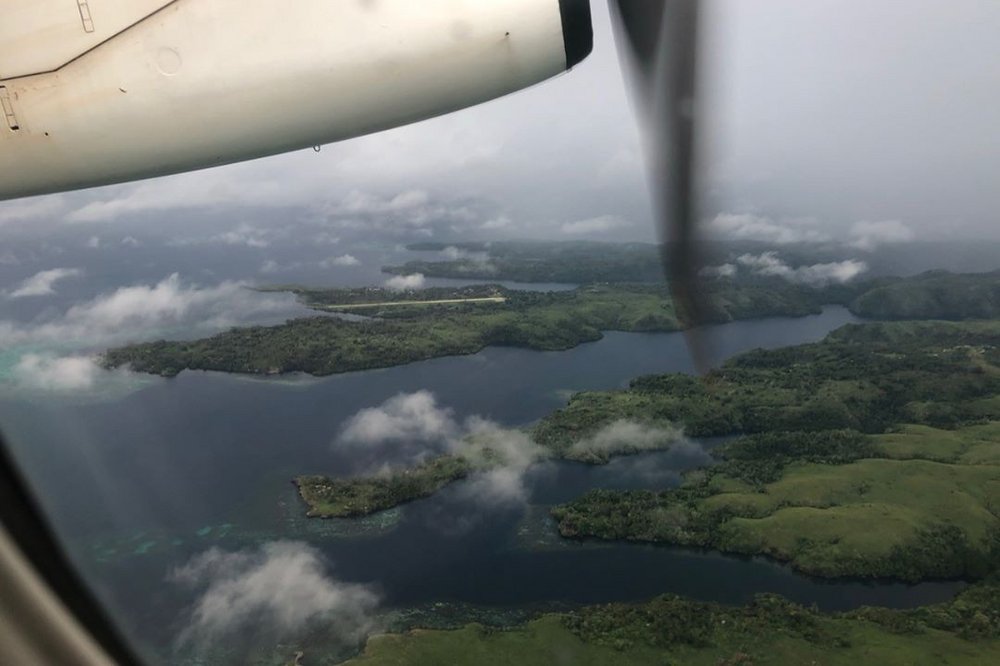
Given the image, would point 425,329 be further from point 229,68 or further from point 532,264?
point 229,68

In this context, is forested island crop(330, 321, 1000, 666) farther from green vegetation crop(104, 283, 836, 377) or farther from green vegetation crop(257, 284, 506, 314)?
green vegetation crop(257, 284, 506, 314)

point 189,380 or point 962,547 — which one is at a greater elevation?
point 189,380

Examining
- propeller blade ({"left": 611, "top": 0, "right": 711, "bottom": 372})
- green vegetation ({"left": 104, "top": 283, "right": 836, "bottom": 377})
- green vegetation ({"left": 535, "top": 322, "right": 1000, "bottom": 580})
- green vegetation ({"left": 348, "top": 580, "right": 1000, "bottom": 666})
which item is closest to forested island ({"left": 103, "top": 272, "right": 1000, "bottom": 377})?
green vegetation ({"left": 104, "top": 283, "right": 836, "bottom": 377})

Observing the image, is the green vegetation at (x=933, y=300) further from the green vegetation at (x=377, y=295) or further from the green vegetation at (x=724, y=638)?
the green vegetation at (x=724, y=638)

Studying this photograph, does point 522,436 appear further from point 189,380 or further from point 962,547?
point 962,547

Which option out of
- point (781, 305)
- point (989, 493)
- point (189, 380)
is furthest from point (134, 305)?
point (781, 305)

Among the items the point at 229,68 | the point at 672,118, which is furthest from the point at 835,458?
the point at 229,68
